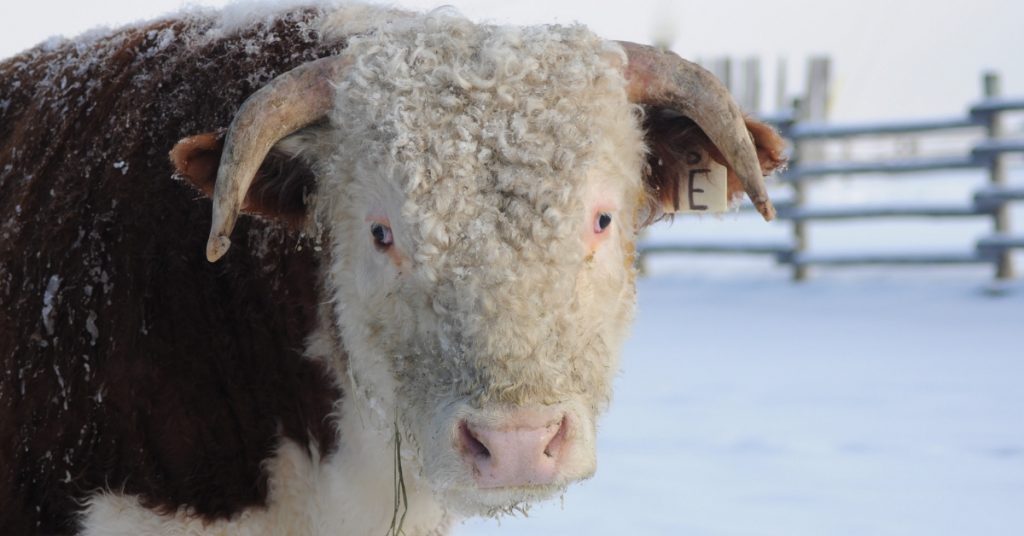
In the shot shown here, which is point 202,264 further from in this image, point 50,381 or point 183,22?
point 183,22

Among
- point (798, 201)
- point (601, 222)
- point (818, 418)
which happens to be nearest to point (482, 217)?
point (601, 222)

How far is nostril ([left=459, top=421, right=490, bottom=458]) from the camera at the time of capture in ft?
6.75

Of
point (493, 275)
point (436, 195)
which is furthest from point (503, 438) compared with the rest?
point (436, 195)

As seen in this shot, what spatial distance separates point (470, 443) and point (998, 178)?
32.5 ft

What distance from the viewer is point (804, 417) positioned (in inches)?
237

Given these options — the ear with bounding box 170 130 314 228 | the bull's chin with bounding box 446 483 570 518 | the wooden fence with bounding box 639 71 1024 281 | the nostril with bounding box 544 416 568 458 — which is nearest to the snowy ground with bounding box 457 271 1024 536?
the wooden fence with bounding box 639 71 1024 281

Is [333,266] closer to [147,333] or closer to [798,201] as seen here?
[147,333]

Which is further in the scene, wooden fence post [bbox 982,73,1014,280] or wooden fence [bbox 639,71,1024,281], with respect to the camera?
wooden fence [bbox 639,71,1024,281]

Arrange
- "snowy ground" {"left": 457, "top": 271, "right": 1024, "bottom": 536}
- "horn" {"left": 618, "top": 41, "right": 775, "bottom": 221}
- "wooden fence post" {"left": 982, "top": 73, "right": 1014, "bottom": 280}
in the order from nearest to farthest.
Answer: "horn" {"left": 618, "top": 41, "right": 775, "bottom": 221} → "snowy ground" {"left": 457, "top": 271, "right": 1024, "bottom": 536} → "wooden fence post" {"left": 982, "top": 73, "right": 1014, "bottom": 280}

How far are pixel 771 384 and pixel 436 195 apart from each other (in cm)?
520

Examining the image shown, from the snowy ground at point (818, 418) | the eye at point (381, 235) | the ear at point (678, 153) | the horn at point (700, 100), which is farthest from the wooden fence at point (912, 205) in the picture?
the eye at point (381, 235)

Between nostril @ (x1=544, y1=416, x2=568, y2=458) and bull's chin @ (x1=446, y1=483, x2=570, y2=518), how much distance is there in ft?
0.23

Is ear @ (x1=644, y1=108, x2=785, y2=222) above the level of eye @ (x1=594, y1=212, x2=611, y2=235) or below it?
above

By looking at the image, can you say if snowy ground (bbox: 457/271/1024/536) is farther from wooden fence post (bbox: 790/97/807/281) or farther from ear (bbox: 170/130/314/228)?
wooden fence post (bbox: 790/97/807/281)
